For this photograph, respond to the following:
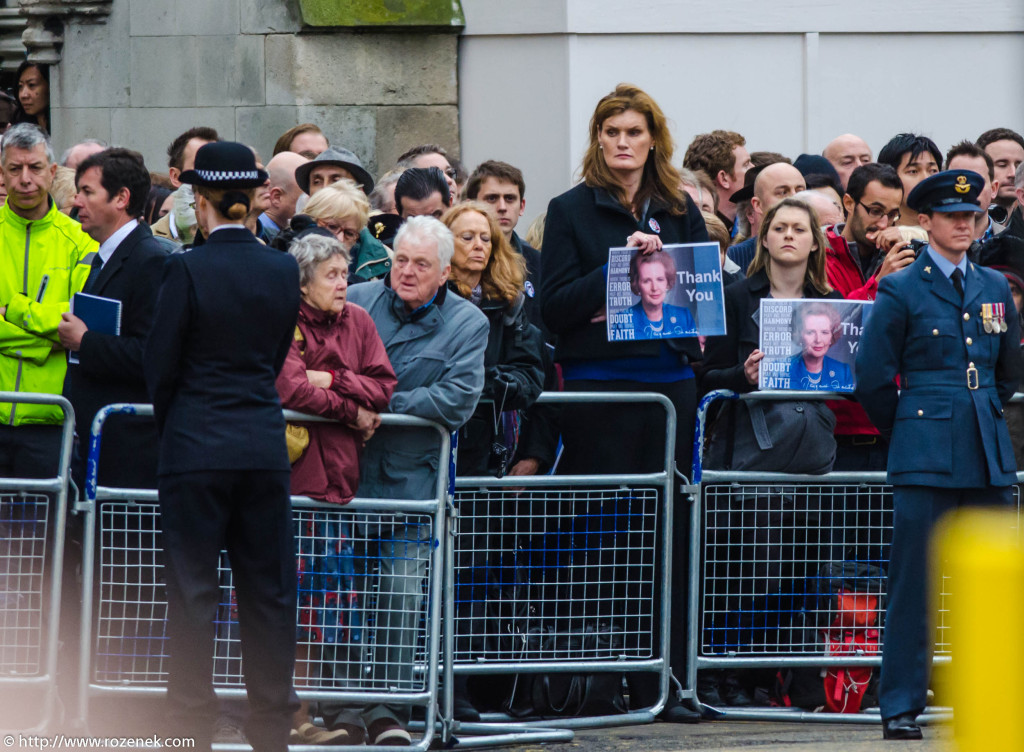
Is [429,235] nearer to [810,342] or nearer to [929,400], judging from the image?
[810,342]

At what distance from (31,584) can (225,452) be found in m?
1.36

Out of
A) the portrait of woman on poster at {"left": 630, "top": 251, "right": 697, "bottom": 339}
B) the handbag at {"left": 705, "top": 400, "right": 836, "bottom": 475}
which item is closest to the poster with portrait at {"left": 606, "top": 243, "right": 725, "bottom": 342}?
the portrait of woman on poster at {"left": 630, "top": 251, "right": 697, "bottom": 339}

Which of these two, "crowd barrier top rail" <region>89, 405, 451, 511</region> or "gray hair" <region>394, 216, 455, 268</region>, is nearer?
"crowd barrier top rail" <region>89, 405, 451, 511</region>

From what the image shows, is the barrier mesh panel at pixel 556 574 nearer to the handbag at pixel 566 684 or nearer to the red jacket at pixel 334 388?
the handbag at pixel 566 684

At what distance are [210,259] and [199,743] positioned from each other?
5.46 feet

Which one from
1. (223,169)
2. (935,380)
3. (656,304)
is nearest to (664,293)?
(656,304)

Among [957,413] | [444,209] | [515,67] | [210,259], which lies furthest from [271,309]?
[515,67]

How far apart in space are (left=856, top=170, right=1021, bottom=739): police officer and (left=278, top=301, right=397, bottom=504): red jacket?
6.42ft

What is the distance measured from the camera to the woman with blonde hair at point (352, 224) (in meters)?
7.14

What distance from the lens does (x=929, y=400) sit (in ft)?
21.2

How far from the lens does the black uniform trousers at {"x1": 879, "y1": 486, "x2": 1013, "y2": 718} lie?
6.41 m

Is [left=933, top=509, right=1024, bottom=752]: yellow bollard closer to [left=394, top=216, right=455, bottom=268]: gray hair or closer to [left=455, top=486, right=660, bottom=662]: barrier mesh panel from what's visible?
[left=394, top=216, right=455, bottom=268]: gray hair

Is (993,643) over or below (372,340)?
below

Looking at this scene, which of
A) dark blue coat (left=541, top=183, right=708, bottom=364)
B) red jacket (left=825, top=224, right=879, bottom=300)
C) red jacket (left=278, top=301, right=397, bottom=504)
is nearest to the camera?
red jacket (left=278, top=301, right=397, bottom=504)
